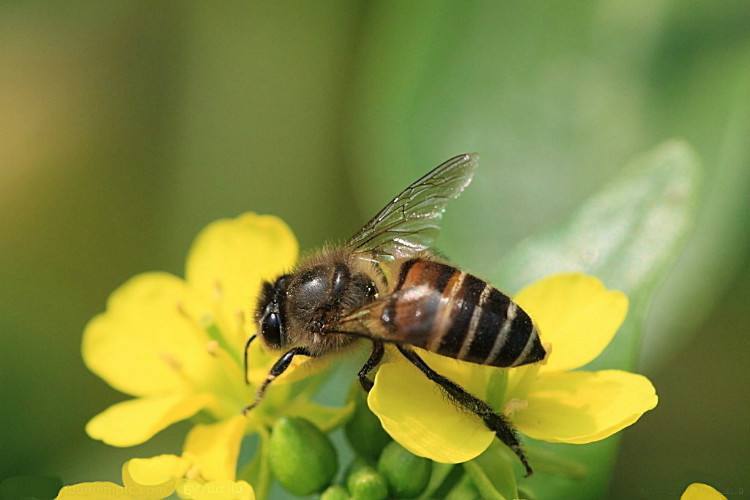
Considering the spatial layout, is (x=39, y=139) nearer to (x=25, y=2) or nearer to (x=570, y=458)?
(x=25, y=2)

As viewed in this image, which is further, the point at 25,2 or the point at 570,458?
the point at 25,2

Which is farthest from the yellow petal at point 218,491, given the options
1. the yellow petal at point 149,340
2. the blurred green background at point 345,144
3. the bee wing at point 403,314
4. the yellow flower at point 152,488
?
the blurred green background at point 345,144

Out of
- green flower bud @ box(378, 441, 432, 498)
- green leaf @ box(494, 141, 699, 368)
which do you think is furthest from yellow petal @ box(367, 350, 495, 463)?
green leaf @ box(494, 141, 699, 368)

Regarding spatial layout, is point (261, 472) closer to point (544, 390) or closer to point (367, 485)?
point (367, 485)

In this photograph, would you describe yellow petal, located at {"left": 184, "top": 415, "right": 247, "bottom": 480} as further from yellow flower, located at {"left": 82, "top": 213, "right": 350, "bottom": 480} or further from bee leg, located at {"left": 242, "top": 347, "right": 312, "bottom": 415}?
bee leg, located at {"left": 242, "top": 347, "right": 312, "bottom": 415}

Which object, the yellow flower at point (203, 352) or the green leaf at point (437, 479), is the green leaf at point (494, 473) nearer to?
the green leaf at point (437, 479)

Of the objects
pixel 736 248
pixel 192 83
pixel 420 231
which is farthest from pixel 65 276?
pixel 736 248
